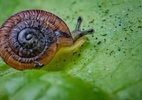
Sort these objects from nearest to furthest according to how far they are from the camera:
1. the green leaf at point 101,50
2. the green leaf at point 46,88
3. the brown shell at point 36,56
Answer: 1. the green leaf at point 46,88
2. the green leaf at point 101,50
3. the brown shell at point 36,56

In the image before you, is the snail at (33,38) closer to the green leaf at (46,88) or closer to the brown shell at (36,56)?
the brown shell at (36,56)

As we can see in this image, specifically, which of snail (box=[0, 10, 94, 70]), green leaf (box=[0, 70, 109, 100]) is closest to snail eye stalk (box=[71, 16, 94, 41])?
snail (box=[0, 10, 94, 70])

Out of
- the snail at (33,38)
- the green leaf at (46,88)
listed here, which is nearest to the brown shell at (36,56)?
the snail at (33,38)

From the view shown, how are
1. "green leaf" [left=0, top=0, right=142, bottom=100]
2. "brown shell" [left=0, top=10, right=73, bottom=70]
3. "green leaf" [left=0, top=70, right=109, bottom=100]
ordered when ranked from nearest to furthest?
1. "green leaf" [left=0, top=70, right=109, bottom=100]
2. "green leaf" [left=0, top=0, right=142, bottom=100]
3. "brown shell" [left=0, top=10, right=73, bottom=70]

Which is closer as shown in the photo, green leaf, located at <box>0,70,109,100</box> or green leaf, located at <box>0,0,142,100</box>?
green leaf, located at <box>0,70,109,100</box>

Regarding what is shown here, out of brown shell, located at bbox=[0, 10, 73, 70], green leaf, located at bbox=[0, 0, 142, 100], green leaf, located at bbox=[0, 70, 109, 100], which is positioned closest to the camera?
green leaf, located at bbox=[0, 70, 109, 100]

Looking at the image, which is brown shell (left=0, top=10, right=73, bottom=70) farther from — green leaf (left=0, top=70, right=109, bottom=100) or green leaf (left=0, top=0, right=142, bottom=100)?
green leaf (left=0, top=70, right=109, bottom=100)
